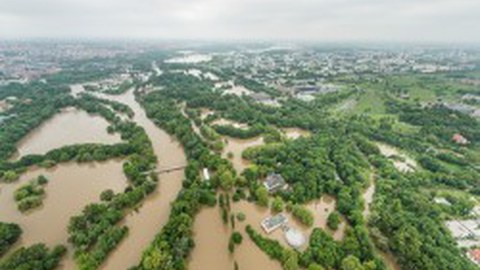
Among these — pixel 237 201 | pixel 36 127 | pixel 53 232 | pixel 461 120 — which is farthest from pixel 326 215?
pixel 36 127

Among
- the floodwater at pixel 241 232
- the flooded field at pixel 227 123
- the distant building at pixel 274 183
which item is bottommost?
the floodwater at pixel 241 232

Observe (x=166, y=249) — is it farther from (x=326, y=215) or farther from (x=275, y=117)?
(x=275, y=117)

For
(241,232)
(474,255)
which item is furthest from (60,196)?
(474,255)

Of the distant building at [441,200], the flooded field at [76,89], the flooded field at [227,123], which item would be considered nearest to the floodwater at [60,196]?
the flooded field at [227,123]

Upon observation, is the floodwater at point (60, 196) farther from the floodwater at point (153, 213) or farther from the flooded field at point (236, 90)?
the flooded field at point (236, 90)

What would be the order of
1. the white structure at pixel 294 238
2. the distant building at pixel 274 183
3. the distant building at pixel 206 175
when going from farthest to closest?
the distant building at pixel 206 175 → the distant building at pixel 274 183 → the white structure at pixel 294 238

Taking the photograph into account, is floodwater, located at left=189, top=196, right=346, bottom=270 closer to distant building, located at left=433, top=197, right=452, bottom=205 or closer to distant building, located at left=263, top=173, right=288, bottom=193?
distant building, located at left=263, top=173, right=288, bottom=193
